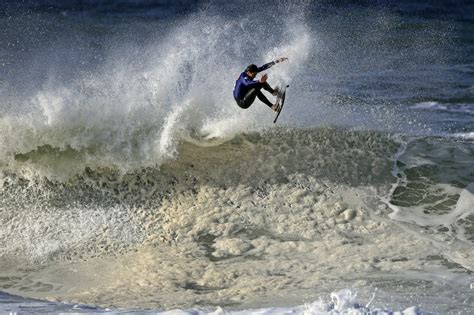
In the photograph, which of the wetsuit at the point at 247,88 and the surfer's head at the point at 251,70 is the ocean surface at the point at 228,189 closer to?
the wetsuit at the point at 247,88

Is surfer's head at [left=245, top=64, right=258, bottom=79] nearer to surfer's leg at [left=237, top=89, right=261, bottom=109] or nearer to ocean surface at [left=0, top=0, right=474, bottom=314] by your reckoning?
surfer's leg at [left=237, top=89, right=261, bottom=109]

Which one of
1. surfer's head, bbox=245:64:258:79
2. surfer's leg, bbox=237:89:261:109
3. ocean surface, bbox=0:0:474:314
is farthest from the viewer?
surfer's leg, bbox=237:89:261:109

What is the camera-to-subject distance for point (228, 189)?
40.3 ft

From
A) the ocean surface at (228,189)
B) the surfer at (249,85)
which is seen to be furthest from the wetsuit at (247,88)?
the ocean surface at (228,189)

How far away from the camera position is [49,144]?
43.1 feet

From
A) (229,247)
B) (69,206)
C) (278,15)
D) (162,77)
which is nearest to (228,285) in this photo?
(229,247)

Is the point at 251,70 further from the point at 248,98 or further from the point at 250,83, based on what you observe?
the point at 248,98

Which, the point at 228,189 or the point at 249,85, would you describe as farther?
the point at 228,189

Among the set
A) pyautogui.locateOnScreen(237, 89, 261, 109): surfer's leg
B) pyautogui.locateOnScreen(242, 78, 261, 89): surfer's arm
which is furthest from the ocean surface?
pyautogui.locateOnScreen(242, 78, 261, 89): surfer's arm

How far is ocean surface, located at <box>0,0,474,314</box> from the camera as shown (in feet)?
32.4

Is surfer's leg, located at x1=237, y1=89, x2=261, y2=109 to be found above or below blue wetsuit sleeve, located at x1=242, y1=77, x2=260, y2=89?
below

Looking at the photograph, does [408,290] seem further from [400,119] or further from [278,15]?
[278,15]

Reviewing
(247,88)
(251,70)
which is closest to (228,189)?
(247,88)

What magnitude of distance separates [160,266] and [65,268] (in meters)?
1.33
